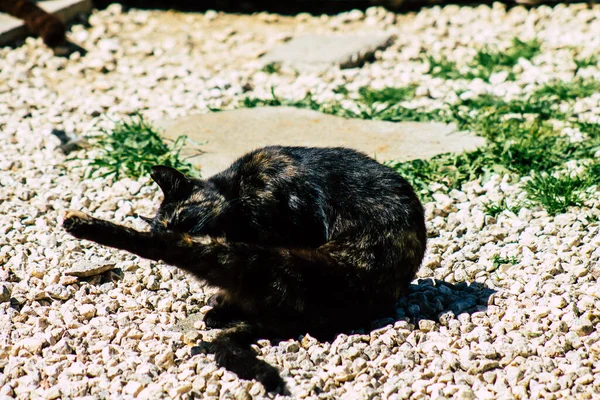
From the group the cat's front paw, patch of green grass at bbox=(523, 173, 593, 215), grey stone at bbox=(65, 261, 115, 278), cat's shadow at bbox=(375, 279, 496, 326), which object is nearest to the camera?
the cat's front paw

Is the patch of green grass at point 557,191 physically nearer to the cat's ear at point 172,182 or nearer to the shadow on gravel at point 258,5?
the cat's ear at point 172,182

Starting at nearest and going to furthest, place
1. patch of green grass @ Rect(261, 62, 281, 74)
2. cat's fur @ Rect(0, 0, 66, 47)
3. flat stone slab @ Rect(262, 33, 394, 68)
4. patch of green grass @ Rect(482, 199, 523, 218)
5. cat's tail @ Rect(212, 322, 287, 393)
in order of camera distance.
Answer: cat's tail @ Rect(212, 322, 287, 393), patch of green grass @ Rect(482, 199, 523, 218), patch of green grass @ Rect(261, 62, 281, 74), flat stone slab @ Rect(262, 33, 394, 68), cat's fur @ Rect(0, 0, 66, 47)

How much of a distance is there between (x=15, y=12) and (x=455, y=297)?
269 inches

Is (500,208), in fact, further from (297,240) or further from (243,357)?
(243,357)

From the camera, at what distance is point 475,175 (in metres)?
5.84

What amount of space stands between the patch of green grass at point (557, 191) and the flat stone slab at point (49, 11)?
620 centimetres

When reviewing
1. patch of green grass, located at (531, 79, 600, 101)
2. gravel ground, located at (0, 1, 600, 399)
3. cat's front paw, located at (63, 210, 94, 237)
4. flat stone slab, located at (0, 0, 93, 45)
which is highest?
cat's front paw, located at (63, 210, 94, 237)

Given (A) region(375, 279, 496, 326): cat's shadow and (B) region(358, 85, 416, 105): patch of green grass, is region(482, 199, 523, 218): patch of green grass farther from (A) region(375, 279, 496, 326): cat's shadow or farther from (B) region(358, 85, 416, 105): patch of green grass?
(B) region(358, 85, 416, 105): patch of green grass

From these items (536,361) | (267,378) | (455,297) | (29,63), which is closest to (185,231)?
(267,378)

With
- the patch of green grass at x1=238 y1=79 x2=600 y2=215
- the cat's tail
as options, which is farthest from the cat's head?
the patch of green grass at x1=238 y1=79 x2=600 y2=215

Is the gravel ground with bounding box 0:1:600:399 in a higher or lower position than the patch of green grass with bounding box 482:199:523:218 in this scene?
higher

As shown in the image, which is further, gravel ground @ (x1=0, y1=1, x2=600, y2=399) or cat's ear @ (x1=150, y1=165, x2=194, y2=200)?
cat's ear @ (x1=150, y1=165, x2=194, y2=200)

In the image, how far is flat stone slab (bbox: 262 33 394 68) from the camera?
8.52 m

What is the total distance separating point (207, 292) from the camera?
4566 millimetres
